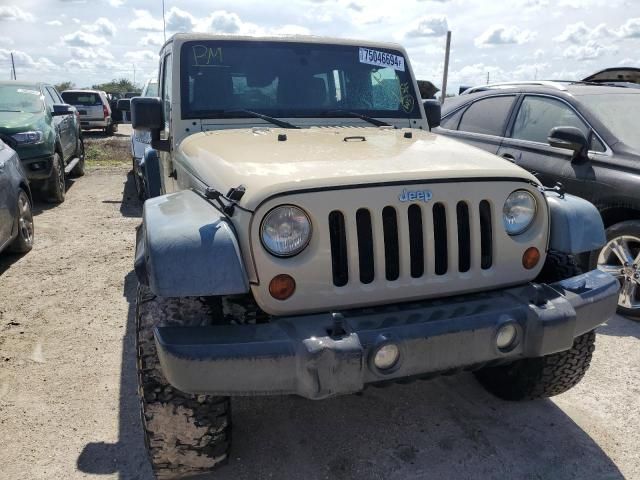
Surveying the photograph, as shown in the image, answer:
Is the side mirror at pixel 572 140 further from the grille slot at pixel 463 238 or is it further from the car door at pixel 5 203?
the car door at pixel 5 203

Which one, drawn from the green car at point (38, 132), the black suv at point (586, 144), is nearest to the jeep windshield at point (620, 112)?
the black suv at point (586, 144)

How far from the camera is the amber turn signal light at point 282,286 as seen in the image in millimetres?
2256

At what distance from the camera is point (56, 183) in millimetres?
8117

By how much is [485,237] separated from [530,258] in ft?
0.89

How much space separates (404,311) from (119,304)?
114 inches

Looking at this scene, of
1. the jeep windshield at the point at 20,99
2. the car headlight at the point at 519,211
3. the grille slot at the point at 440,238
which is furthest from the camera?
the jeep windshield at the point at 20,99

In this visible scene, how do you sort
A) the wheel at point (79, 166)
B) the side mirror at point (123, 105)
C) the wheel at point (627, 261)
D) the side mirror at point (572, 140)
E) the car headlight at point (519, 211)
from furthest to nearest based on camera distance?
the wheel at point (79, 166), the side mirror at point (123, 105), the side mirror at point (572, 140), the wheel at point (627, 261), the car headlight at point (519, 211)

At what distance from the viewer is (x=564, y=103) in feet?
16.6

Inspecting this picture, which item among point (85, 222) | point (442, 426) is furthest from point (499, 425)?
point (85, 222)

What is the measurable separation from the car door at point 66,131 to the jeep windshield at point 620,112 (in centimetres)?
768

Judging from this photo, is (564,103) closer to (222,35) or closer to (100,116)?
(222,35)

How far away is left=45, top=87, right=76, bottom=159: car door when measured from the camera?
929 centimetres

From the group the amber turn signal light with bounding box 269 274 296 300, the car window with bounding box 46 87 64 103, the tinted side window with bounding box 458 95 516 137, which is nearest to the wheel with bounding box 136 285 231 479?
the amber turn signal light with bounding box 269 274 296 300

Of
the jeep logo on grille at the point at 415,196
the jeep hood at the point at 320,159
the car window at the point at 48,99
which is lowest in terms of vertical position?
the jeep logo on grille at the point at 415,196
